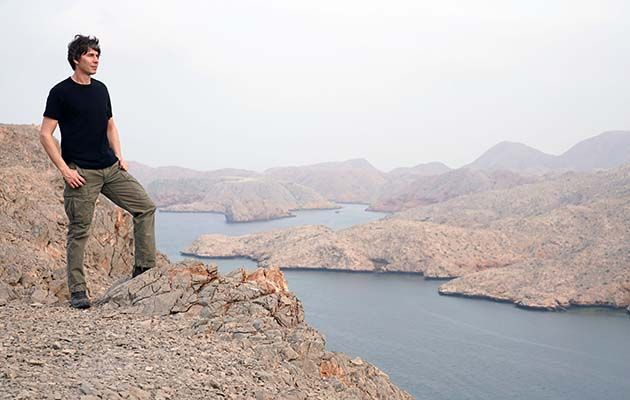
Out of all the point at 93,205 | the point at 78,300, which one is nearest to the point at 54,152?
the point at 93,205

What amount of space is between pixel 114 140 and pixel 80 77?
1185mm

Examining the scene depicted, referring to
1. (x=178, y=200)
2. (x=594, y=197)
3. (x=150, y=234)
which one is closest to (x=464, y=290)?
(x=594, y=197)

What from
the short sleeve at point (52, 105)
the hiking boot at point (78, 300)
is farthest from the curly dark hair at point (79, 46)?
the hiking boot at point (78, 300)

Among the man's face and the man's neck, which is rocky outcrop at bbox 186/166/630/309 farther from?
the man's face

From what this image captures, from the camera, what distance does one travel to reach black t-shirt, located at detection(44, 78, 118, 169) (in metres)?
8.22

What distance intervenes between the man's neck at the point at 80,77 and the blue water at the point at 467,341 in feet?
117

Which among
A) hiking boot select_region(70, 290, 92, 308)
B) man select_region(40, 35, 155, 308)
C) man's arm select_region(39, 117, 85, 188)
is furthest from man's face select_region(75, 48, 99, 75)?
hiking boot select_region(70, 290, 92, 308)

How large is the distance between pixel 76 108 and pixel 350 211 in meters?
183

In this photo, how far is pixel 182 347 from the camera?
779cm

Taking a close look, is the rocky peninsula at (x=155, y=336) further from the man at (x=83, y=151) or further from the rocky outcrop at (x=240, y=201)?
the rocky outcrop at (x=240, y=201)

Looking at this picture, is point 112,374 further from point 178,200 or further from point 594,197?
point 178,200

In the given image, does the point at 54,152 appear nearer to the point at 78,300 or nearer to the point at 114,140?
the point at 114,140

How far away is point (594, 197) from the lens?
10156 centimetres

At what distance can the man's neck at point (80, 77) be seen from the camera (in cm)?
830
